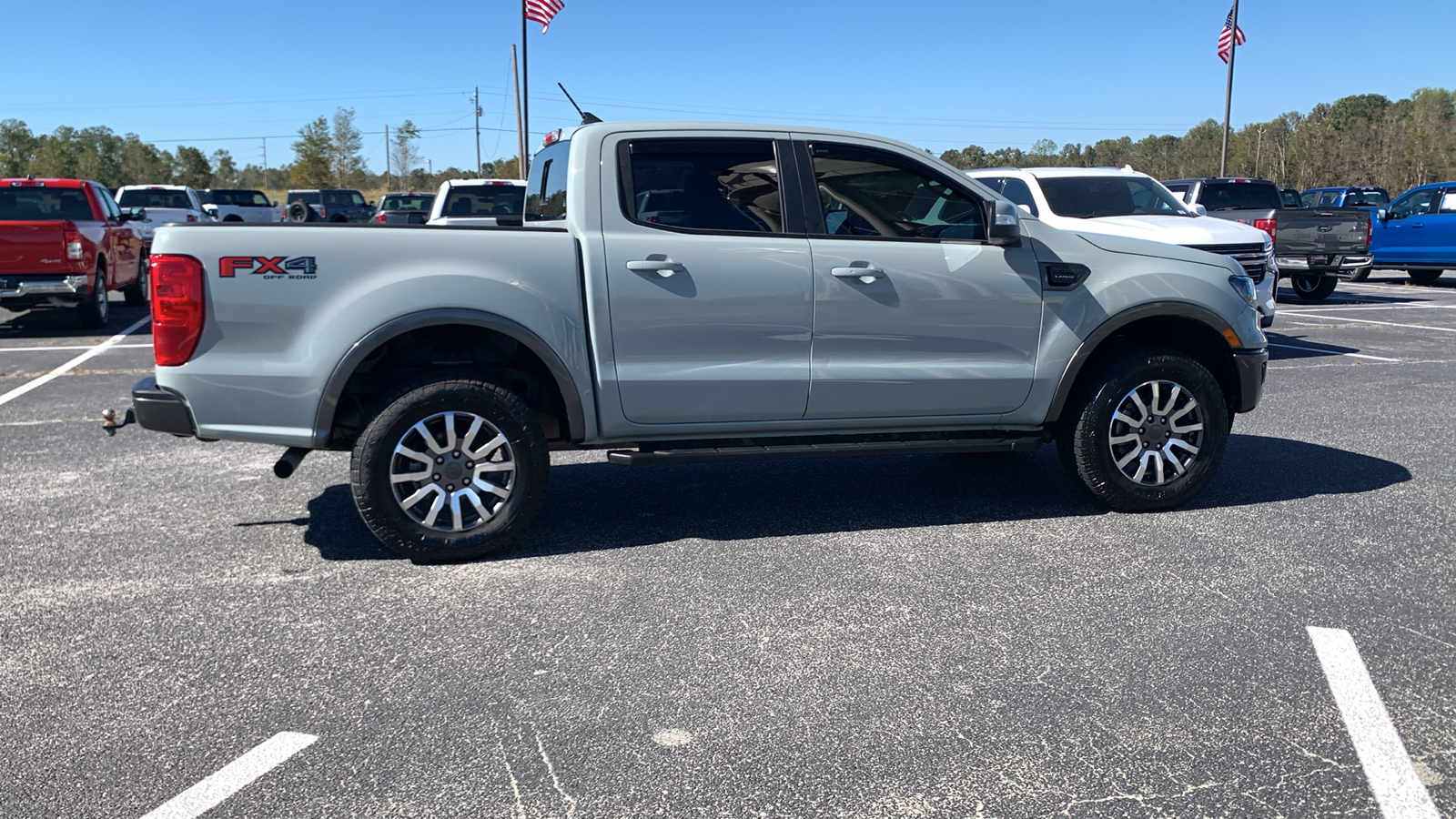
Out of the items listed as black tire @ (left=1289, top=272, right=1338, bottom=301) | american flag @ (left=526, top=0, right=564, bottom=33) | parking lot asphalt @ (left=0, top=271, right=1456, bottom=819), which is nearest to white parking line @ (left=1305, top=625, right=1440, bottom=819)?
parking lot asphalt @ (left=0, top=271, right=1456, bottom=819)

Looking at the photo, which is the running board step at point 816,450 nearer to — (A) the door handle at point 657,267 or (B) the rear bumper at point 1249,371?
(A) the door handle at point 657,267

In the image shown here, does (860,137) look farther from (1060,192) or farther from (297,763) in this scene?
(1060,192)

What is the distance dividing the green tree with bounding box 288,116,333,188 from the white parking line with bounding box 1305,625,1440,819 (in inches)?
3397

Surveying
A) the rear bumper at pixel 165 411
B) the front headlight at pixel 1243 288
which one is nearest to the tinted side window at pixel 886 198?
the front headlight at pixel 1243 288

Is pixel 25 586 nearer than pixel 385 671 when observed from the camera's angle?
No

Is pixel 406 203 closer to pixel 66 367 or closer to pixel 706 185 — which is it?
pixel 66 367

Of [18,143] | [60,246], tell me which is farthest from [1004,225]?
[18,143]

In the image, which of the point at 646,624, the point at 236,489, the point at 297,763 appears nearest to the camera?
the point at 297,763

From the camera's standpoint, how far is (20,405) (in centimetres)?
865

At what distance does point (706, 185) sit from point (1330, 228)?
48.3 ft

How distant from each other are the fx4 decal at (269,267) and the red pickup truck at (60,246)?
33.1 feet

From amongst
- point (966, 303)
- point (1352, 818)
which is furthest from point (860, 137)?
point (1352, 818)

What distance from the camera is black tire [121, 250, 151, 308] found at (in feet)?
53.2

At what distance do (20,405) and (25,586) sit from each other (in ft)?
16.1
